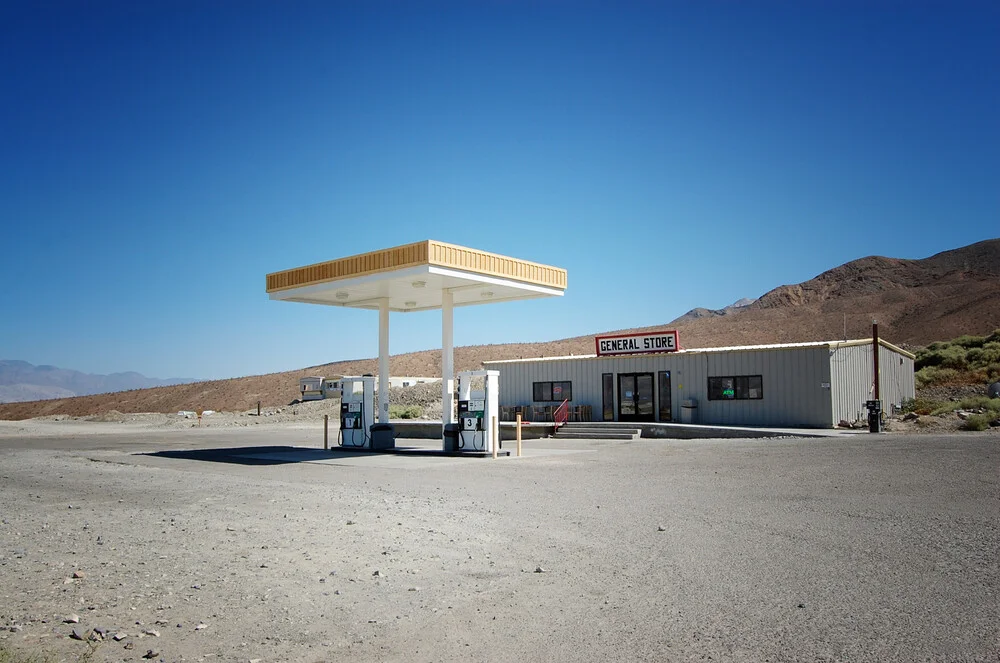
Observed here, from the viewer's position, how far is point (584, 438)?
2798 cm

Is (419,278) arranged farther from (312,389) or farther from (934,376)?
(312,389)

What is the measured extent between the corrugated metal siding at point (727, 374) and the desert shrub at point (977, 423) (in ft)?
14.0

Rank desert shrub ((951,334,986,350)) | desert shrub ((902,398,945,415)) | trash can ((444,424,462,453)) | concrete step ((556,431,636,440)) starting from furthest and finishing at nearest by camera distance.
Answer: desert shrub ((951,334,986,350))
desert shrub ((902,398,945,415))
concrete step ((556,431,636,440))
trash can ((444,424,462,453))

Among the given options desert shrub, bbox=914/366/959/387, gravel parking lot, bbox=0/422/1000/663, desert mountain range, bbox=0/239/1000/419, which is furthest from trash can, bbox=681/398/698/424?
desert mountain range, bbox=0/239/1000/419

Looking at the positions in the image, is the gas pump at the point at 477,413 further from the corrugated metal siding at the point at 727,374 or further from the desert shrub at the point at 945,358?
the desert shrub at the point at 945,358

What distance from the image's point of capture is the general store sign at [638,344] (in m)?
30.8

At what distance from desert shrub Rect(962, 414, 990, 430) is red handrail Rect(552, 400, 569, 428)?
14.5 meters

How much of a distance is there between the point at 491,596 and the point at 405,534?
9.36 ft

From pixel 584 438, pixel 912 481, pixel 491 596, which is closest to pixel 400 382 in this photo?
pixel 584 438

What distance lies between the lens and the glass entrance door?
31.1m

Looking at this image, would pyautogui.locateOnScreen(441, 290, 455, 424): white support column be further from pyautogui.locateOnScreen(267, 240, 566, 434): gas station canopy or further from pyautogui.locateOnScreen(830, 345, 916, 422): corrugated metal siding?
pyautogui.locateOnScreen(830, 345, 916, 422): corrugated metal siding

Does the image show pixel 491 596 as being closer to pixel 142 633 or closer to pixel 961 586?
pixel 142 633

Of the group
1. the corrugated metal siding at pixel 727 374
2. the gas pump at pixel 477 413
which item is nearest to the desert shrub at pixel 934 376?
the corrugated metal siding at pixel 727 374

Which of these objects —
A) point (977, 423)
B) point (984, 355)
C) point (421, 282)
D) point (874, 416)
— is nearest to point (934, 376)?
point (984, 355)
